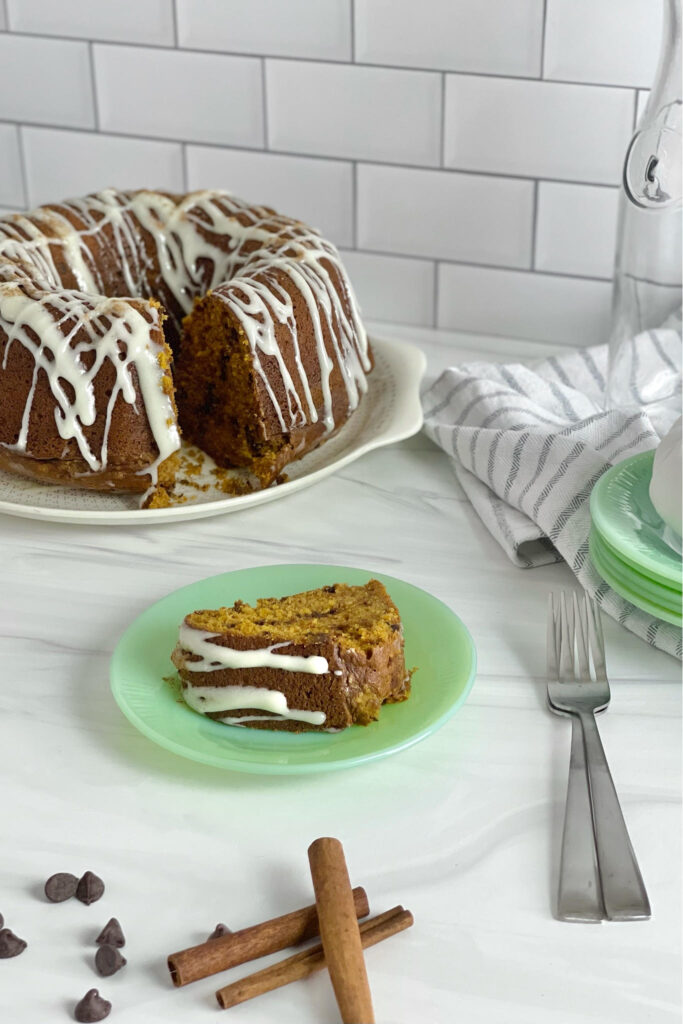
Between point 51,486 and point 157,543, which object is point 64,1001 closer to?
point 157,543

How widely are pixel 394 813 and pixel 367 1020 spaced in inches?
7.1

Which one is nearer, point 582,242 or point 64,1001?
point 64,1001

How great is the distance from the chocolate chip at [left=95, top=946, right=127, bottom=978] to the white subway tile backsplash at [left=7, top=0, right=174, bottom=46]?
4.37ft

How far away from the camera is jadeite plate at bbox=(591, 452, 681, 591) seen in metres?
0.94

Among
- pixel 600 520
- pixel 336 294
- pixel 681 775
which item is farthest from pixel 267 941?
pixel 336 294

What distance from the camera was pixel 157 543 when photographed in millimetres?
1159

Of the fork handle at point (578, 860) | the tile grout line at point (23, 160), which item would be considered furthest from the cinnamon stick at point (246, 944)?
the tile grout line at point (23, 160)

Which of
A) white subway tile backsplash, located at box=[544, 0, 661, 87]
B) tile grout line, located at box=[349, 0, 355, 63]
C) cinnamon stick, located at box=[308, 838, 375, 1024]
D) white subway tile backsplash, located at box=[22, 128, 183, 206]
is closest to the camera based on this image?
cinnamon stick, located at box=[308, 838, 375, 1024]

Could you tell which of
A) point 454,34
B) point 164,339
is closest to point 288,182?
point 454,34

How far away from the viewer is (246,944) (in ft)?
2.29

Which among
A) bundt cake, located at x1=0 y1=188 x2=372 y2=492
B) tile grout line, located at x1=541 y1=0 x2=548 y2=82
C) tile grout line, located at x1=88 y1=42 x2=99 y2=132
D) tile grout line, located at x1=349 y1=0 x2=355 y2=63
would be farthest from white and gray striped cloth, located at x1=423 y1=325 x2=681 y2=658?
tile grout line, located at x1=88 y1=42 x2=99 y2=132

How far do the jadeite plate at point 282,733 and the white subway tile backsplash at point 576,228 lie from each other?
29.7 inches

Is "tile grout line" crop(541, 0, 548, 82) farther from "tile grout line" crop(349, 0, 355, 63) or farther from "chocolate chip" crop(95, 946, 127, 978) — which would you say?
"chocolate chip" crop(95, 946, 127, 978)

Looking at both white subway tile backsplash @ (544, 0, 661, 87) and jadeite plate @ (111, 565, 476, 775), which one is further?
white subway tile backsplash @ (544, 0, 661, 87)
